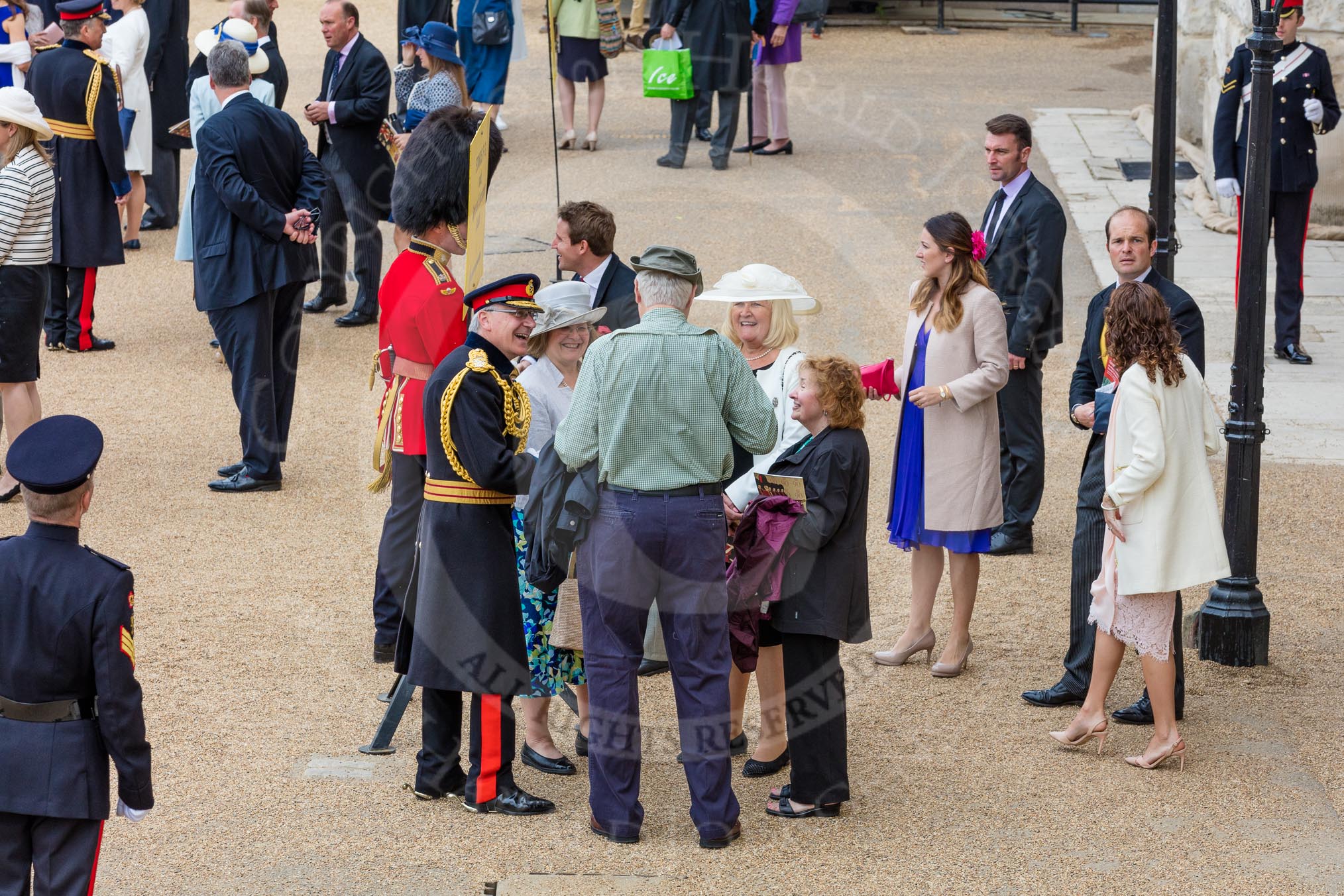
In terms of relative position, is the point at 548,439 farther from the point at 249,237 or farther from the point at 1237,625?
the point at 249,237

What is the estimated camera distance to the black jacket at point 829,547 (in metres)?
4.53

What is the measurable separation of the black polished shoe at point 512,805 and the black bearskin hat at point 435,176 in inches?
78.2

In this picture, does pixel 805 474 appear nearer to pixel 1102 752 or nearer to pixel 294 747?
pixel 1102 752

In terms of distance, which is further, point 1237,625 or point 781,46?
point 781,46

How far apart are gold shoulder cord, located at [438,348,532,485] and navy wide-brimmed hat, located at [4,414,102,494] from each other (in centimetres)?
106

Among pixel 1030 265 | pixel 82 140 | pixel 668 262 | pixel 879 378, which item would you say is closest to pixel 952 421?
pixel 879 378

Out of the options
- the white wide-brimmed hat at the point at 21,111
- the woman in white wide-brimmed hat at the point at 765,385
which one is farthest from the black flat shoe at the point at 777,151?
the woman in white wide-brimmed hat at the point at 765,385

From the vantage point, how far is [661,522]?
4258mm

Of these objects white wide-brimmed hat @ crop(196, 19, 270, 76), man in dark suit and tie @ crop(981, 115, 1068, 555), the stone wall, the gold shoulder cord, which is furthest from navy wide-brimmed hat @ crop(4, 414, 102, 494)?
the stone wall

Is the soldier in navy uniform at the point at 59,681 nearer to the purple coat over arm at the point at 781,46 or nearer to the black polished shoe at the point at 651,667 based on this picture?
the black polished shoe at the point at 651,667

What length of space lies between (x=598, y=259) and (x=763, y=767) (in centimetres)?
192

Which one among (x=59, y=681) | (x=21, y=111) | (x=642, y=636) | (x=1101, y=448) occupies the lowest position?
(x=642, y=636)

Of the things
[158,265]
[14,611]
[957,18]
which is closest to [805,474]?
[14,611]

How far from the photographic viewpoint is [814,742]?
455 centimetres
